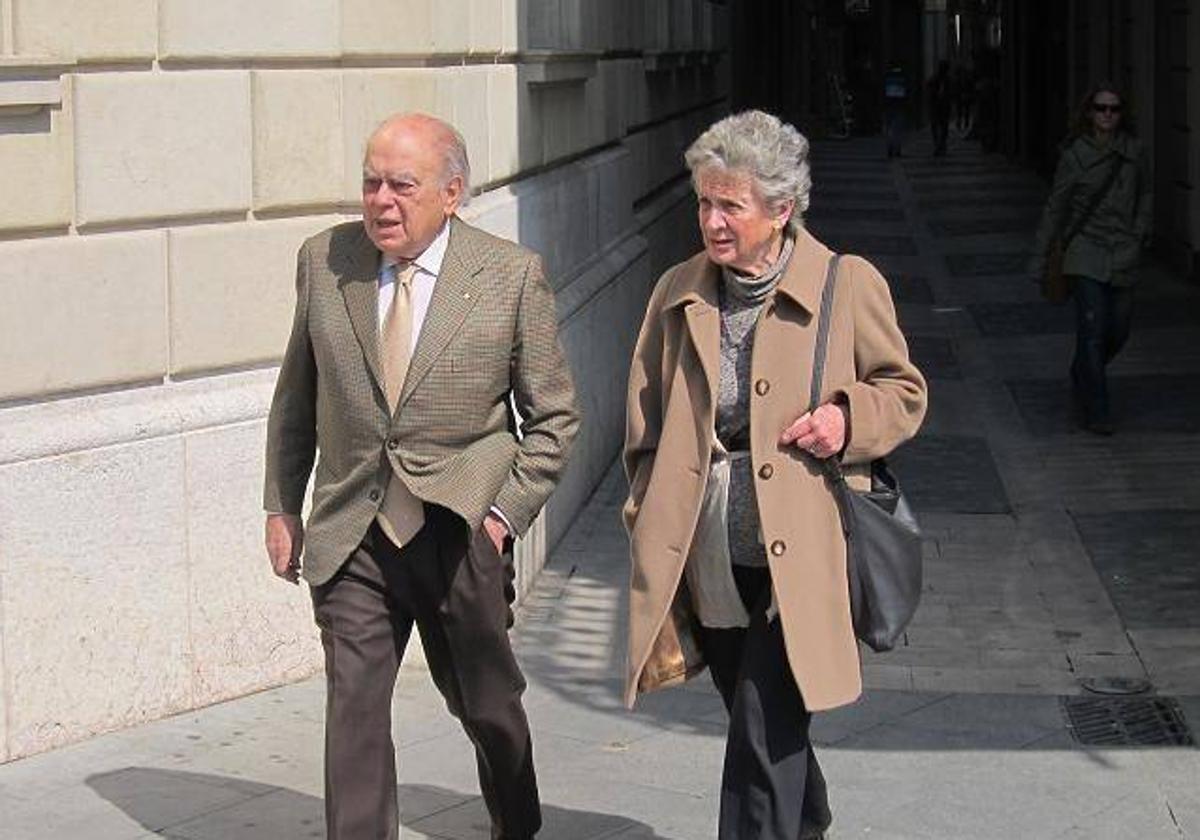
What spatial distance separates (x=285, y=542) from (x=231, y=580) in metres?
1.81

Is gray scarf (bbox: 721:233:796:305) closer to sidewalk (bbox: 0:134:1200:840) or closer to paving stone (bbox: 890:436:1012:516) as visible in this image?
sidewalk (bbox: 0:134:1200:840)

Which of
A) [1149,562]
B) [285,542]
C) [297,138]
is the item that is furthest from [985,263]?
[285,542]

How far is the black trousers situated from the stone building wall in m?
2.27

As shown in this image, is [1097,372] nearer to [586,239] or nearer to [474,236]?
[586,239]

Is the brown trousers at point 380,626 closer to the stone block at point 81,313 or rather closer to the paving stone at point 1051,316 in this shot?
the stone block at point 81,313

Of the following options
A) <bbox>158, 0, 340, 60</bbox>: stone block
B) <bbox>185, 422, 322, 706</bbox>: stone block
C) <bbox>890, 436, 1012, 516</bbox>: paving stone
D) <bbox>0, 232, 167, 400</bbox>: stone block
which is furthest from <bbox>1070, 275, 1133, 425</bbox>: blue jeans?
<bbox>0, 232, 167, 400</bbox>: stone block

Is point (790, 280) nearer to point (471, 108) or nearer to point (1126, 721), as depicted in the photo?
point (1126, 721)

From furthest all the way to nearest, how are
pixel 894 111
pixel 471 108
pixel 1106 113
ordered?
pixel 894 111 < pixel 1106 113 < pixel 471 108

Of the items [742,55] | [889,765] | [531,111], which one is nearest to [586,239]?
[531,111]

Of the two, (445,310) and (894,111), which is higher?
(894,111)

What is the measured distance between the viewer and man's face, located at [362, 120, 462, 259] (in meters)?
5.01

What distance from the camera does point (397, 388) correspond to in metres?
5.16

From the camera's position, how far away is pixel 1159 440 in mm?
11938

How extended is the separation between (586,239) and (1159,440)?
3.06m
